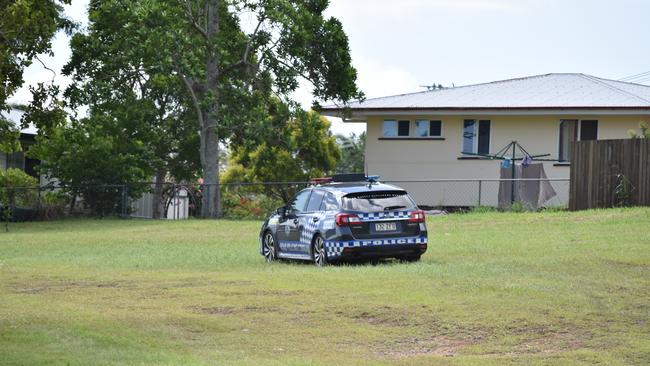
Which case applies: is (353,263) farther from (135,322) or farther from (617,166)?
(617,166)

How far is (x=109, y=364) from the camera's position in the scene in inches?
442

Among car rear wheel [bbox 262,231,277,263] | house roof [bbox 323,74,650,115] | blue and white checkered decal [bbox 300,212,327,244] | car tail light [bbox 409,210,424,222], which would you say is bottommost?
car rear wheel [bbox 262,231,277,263]

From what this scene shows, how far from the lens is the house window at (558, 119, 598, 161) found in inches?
1656

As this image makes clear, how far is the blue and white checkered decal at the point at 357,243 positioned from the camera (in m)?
21.2

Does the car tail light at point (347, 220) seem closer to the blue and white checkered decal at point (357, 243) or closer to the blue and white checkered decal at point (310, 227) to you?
the blue and white checkered decal at point (357, 243)

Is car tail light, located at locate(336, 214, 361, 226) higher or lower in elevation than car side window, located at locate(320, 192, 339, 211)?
lower

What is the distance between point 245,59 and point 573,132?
11623mm

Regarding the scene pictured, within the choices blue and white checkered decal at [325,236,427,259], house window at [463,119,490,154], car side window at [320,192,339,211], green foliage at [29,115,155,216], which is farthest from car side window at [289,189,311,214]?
house window at [463,119,490,154]

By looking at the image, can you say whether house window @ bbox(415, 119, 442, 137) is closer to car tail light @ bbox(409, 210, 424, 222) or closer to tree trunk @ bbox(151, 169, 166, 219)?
tree trunk @ bbox(151, 169, 166, 219)

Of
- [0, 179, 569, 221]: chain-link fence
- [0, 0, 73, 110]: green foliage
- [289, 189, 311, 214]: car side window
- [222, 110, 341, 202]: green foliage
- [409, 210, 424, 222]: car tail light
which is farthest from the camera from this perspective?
[222, 110, 341, 202]: green foliage

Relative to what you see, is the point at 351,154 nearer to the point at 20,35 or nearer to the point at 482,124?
the point at 482,124

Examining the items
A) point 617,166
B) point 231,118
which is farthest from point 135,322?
point 231,118

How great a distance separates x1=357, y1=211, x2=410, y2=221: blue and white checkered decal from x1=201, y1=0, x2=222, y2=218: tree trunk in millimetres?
19430

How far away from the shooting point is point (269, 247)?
79.3ft
